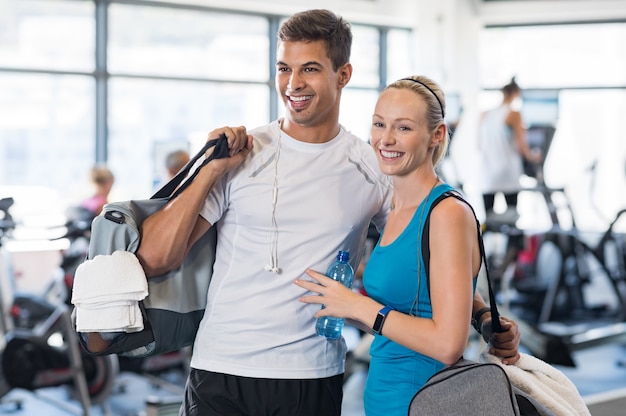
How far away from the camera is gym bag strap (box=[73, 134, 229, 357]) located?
1751 millimetres

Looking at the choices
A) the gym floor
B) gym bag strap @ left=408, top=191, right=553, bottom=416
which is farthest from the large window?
gym bag strap @ left=408, top=191, right=553, bottom=416

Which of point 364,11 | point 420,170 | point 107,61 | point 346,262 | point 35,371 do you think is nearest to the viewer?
point 420,170

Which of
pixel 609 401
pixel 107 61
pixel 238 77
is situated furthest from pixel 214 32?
pixel 609 401

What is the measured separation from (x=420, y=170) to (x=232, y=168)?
418 millimetres

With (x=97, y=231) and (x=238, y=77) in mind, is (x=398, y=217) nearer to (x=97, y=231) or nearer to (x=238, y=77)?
(x=97, y=231)

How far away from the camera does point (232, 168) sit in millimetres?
1830

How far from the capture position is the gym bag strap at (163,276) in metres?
1.75

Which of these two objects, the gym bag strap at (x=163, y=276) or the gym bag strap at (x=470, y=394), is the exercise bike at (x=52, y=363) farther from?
the gym bag strap at (x=470, y=394)

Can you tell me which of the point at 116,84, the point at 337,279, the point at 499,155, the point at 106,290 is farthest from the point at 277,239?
the point at 116,84

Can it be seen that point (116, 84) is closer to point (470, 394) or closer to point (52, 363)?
point (52, 363)

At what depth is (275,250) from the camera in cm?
184

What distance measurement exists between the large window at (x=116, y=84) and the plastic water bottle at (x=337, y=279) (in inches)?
213

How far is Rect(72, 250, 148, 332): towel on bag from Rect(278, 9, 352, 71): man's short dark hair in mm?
604

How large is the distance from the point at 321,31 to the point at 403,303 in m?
0.64
